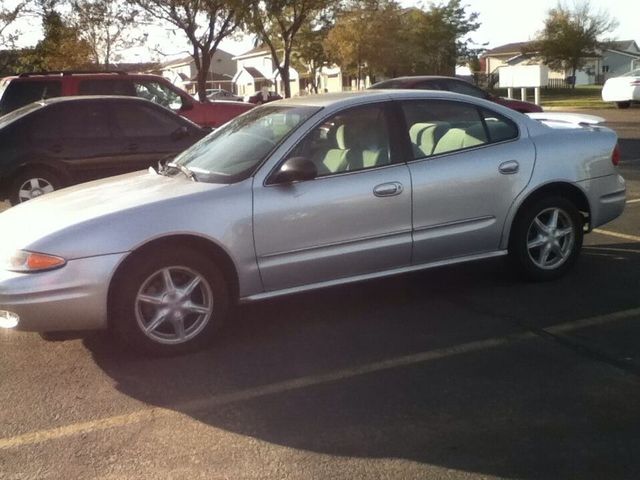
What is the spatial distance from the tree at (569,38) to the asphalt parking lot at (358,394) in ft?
162

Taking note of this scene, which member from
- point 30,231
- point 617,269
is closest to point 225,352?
point 30,231

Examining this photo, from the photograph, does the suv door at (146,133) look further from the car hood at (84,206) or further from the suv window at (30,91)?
the car hood at (84,206)

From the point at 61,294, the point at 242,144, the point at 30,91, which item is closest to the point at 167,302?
the point at 61,294

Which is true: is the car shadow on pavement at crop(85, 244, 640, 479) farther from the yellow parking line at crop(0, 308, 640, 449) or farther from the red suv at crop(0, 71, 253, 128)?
the red suv at crop(0, 71, 253, 128)

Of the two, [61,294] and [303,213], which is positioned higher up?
[303,213]

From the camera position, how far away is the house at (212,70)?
75.9 metres

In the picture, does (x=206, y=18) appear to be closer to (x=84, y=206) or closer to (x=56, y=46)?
(x=56, y=46)

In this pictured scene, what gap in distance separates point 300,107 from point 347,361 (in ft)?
6.65

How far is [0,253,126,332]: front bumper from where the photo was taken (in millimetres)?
4676

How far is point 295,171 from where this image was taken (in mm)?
5242

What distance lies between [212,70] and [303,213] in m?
80.1

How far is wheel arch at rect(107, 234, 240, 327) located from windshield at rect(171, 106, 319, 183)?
49 centimetres

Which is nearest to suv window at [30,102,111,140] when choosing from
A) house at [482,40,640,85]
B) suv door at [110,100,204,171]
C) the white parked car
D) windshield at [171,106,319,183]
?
suv door at [110,100,204,171]

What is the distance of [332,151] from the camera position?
18.5ft
